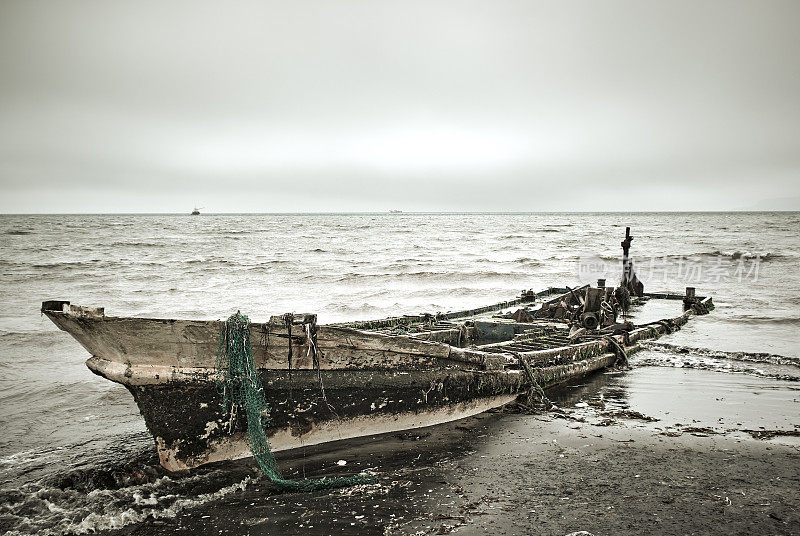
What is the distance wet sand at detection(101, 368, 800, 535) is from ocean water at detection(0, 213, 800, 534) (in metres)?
0.87

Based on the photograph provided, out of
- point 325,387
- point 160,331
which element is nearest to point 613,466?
point 325,387

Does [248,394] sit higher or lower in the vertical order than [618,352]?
higher

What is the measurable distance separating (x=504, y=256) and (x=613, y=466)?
38819 mm

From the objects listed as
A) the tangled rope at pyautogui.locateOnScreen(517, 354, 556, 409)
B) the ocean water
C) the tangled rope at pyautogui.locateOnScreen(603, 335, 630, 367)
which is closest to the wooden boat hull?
the ocean water

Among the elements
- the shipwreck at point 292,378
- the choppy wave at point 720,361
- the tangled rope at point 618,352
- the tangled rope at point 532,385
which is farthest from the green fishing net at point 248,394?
the choppy wave at point 720,361

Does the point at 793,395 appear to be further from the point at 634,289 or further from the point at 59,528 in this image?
the point at 634,289

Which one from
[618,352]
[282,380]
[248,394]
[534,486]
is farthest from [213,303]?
[534,486]

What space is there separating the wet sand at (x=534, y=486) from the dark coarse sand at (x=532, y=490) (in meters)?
0.01

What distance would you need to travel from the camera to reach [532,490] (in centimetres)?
532

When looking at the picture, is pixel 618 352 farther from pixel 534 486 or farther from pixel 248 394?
pixel 248 394

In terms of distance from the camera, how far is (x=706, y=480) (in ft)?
18.0

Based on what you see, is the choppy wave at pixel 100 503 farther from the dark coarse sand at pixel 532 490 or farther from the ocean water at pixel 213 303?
the dark coarse sand at pixel 532 490

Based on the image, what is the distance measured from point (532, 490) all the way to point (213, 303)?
56.1 ft

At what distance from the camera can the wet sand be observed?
15.4ft
